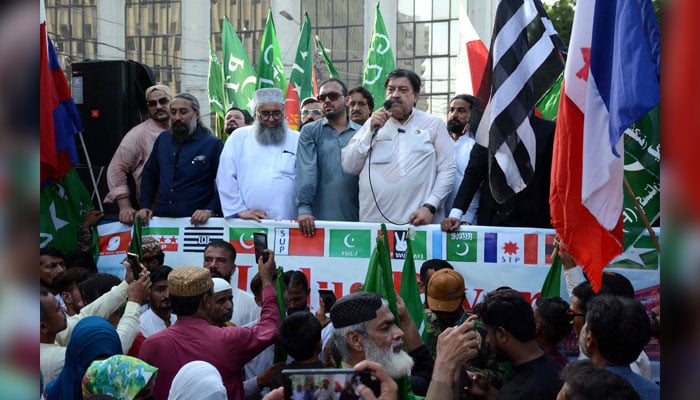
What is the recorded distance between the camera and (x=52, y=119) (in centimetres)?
696

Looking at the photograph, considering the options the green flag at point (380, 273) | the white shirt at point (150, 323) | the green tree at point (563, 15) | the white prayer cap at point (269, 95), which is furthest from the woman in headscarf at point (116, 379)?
the green tree at point (563, 15)

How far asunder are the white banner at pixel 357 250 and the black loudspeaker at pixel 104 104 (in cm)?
174

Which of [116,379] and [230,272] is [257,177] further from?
[116,379]

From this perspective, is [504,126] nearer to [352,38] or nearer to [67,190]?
[67,190]

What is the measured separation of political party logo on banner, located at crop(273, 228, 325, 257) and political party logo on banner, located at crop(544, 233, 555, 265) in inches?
63.2

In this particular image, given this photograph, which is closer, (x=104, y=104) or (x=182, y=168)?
(x=182, y=168)

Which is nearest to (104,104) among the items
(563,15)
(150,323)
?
(150,323)

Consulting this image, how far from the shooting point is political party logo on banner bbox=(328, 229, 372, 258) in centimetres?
621

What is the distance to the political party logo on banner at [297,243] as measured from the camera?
633cm

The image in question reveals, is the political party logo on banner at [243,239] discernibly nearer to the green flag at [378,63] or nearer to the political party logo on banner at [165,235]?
the political party logo on banner at [165,235]

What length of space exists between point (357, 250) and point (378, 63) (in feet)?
19.4

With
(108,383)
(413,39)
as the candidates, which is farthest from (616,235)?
(413,39)

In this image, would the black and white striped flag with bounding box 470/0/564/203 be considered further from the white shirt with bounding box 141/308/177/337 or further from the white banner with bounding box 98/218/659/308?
the white shirt with bounding box 141/308/177/337

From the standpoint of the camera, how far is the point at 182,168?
7.10 meters
